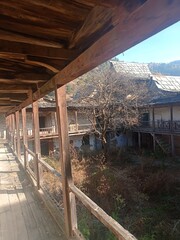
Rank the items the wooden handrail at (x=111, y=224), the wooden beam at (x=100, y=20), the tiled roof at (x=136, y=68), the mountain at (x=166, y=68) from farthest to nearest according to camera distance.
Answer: the mountain at (x=166, y=68), the tiled roof at (x=136, y=68), the wooden handrail at (x=111, y=224), the wooden beam at (x=100, y=20)

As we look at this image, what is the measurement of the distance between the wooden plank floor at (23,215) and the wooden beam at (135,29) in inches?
102

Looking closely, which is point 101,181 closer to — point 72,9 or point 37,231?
point 37,231

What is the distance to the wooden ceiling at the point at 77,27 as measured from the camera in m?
1.19

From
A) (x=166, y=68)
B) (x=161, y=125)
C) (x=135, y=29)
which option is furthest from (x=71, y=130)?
(x=166, y=68)

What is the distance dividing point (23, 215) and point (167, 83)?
21.8m

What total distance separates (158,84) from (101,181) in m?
14.9

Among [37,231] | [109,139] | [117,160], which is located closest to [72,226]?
[37,231]

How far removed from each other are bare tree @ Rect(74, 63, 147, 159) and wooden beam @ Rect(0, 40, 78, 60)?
13.2 meters

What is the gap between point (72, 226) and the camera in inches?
124

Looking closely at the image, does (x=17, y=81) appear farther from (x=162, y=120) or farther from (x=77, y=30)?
(x=162, y=120)

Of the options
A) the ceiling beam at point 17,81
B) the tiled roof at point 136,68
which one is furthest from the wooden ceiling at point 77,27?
the tiled roof at point 136,68

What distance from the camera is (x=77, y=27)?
6.27ft

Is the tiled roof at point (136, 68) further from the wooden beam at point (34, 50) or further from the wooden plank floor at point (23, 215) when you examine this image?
the wooden beam at point (34, 50)

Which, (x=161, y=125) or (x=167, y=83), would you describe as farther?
(x=167, y=83)
